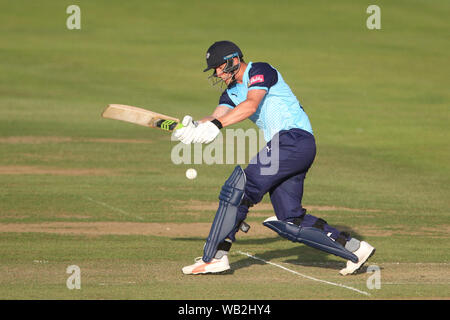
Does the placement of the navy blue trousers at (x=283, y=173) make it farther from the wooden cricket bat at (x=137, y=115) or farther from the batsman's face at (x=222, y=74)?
the wooden cricket bat at (x=137, y=115)

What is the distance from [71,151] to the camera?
17906 mm

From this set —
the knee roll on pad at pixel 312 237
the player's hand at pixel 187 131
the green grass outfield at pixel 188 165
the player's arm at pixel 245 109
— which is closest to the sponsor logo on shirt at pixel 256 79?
the player's arm at pixel 245 109

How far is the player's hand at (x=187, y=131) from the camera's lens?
776cm

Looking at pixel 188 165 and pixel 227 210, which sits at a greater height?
pixel 188 165

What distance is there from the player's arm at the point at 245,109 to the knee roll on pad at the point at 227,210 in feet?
1.69

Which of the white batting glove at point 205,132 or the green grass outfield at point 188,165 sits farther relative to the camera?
the green grass outfield at point 188,165

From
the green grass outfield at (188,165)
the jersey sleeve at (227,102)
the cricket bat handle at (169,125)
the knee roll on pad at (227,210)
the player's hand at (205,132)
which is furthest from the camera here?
the jersey sleeve at (227,102)

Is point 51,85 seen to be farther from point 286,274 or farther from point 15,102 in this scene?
point 286,274

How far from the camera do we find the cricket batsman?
8070mm

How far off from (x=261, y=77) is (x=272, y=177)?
0.95m

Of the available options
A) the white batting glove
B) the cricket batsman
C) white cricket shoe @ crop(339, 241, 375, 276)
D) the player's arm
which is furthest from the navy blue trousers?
the white batting glove

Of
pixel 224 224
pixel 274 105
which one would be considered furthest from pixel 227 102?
pixel 224 224

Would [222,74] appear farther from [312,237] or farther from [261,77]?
[312,237]

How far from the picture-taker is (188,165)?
17.1 m
